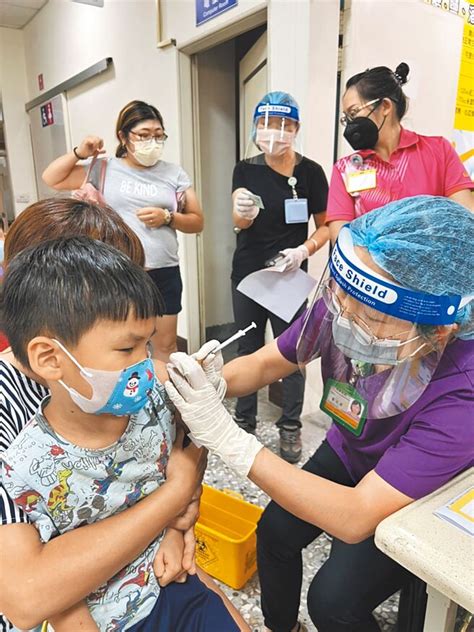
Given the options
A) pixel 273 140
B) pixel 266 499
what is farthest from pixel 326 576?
pixel 273 140

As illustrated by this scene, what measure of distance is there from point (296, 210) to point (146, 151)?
0.69 metres

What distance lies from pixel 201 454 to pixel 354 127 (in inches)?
52.5

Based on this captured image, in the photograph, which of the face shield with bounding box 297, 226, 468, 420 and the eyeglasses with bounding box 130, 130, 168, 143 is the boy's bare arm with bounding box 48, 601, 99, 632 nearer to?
the face shield with bounding box 297, 226, 468, 420

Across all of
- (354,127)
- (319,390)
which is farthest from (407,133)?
(319,390)

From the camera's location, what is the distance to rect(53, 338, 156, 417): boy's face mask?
664mm

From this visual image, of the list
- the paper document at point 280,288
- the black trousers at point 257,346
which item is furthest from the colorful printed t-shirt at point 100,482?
the black trousers at point 257,346

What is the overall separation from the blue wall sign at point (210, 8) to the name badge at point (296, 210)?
46.3 inches

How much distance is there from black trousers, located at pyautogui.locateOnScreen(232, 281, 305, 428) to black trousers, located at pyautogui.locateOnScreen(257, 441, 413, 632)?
0.84 m

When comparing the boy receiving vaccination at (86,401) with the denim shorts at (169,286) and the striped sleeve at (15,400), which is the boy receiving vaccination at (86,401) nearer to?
the striped sleeve at (15,400)

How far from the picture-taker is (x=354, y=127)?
5.41 ft

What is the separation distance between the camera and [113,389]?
0.68 m

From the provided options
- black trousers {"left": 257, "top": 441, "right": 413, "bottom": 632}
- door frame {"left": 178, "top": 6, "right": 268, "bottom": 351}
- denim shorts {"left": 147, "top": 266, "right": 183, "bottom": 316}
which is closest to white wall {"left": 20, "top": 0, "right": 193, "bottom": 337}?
door frame {"left": 178, "top": 6, "right": 268, "bottom": 351}

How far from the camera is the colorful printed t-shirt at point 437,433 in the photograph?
0.73 m

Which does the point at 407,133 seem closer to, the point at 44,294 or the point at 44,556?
the point at 44,294
